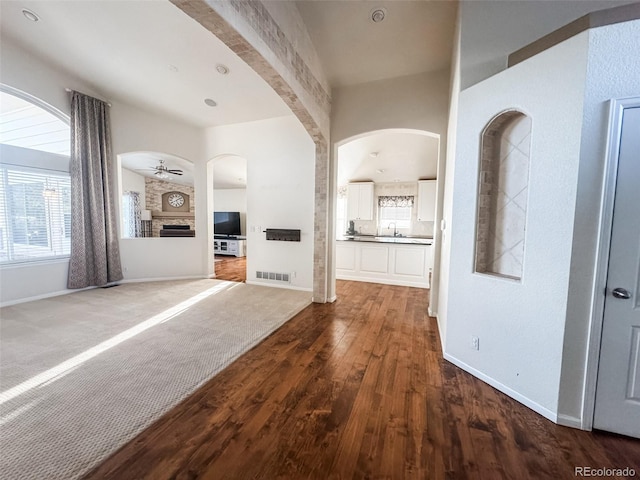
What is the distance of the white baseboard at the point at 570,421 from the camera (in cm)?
170

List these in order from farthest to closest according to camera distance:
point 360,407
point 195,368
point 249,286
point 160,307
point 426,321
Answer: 1. point 249,286
2. point 160,307
3. point 426,321
4. point 195,368
5. point 360,407

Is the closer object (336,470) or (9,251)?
(336,470)

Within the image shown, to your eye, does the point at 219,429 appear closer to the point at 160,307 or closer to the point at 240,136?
the point at 160,307

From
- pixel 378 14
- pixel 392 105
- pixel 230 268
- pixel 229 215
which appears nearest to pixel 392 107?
pixel 392 105

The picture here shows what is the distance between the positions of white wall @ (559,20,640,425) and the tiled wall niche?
400mm

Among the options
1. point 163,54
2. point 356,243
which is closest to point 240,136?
point 163,54

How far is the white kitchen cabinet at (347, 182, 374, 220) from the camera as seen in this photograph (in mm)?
7046

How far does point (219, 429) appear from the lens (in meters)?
1.66

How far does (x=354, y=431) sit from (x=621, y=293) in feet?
6.14

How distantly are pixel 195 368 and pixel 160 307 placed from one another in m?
2.00

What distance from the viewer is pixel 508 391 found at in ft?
6.66

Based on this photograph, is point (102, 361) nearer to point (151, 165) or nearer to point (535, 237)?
point (535, 237)

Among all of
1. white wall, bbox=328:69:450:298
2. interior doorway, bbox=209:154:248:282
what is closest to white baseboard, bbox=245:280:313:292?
white wall, bbox=328:69:450:298

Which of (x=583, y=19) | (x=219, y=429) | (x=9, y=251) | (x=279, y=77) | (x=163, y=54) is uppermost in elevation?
(x=163, y=54)
